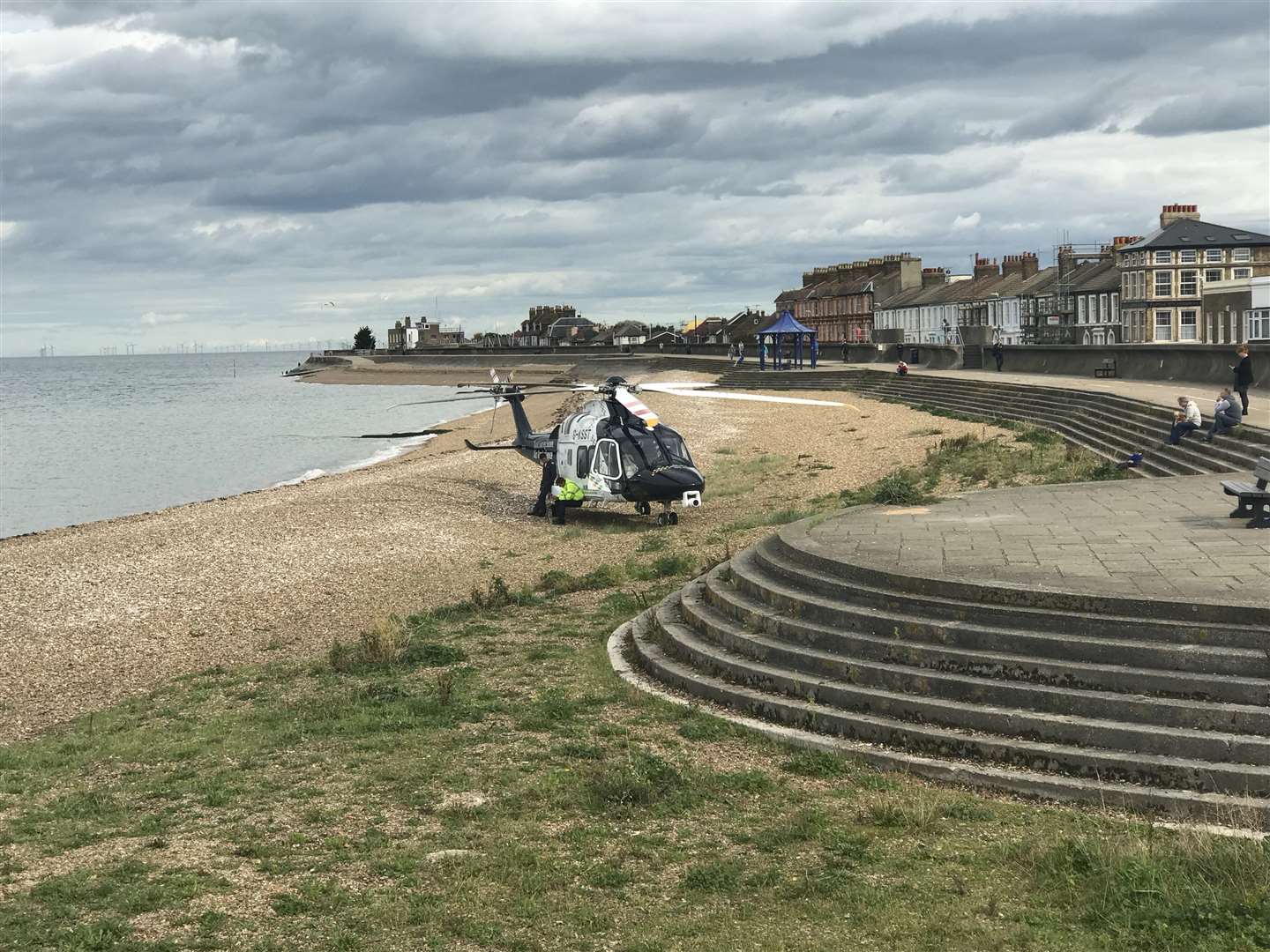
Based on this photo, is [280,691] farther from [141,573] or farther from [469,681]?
[141,573]

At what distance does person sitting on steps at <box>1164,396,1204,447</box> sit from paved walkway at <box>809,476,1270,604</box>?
15.9ft

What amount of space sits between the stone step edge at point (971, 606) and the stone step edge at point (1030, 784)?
1427mm

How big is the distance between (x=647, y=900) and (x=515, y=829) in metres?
1.55

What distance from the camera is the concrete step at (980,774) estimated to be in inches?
345

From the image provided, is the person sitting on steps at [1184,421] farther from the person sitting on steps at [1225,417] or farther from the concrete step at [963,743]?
the concrete step at [963,743]

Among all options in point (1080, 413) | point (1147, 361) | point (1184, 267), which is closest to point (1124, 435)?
point (1080, 413)

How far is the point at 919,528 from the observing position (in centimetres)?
1554

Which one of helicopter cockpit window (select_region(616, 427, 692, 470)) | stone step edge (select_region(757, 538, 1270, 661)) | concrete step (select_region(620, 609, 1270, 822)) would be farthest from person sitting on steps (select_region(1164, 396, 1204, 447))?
concrete step (select_region(620, 609, 1270, 822))

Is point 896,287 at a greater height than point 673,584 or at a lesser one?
greater

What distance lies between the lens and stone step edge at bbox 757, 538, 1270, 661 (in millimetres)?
10031

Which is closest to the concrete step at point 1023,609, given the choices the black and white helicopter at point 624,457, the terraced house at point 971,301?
the black and white helicopter at point 624,457

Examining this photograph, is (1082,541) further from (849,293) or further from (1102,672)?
(849,293)

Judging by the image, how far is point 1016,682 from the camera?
10391mm

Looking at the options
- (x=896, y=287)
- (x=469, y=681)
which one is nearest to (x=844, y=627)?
(x=469, y=681)
